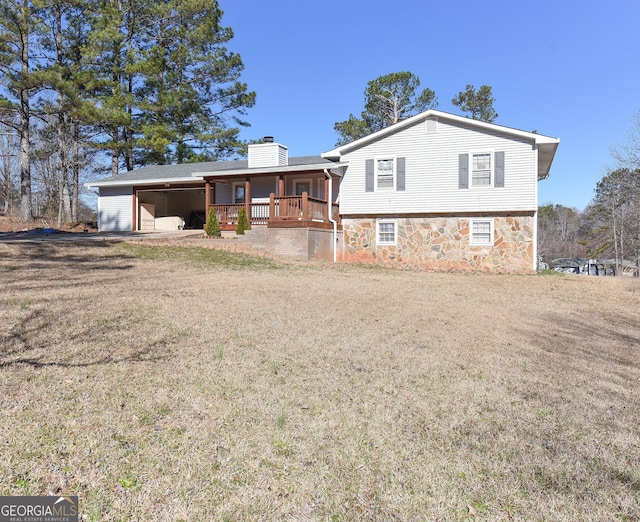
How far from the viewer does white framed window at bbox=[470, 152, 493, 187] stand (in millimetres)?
14653

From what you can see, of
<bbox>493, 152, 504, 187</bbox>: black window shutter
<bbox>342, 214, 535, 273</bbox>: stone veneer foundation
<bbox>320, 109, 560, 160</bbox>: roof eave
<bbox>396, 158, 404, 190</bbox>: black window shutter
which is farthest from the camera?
<bbox>396, 158, 404, 190</bbox>: black window shutter

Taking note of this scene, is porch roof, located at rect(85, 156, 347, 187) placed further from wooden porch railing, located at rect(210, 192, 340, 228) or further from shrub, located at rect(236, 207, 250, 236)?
shrub, located at rect(236, 207, 250, 236)

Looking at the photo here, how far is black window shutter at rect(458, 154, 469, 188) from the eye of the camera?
14.9 metres

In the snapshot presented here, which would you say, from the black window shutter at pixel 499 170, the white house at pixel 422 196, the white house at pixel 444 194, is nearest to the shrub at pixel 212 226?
the white house at pixel 422 196

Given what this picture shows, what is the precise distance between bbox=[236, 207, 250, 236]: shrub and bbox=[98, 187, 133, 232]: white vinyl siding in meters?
7.31

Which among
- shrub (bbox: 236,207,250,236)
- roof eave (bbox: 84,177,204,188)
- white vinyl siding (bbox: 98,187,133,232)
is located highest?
roof eave (bbox: 84,177,204,188)

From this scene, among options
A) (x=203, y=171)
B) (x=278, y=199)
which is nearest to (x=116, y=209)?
(x=203, y=171)

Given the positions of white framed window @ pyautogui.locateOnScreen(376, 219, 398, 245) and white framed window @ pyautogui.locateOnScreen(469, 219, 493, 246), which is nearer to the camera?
white framed window @ pyautogui.locateOnScreen(469, 219, 493, 246)

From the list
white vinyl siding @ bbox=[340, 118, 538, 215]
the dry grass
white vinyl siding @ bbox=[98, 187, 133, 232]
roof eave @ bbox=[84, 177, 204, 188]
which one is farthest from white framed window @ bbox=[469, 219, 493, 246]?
white vinyl siding @ bbox=[98, 187, 133, 232]

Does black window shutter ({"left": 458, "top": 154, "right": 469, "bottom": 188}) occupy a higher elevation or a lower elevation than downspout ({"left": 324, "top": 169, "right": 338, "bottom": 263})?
higher

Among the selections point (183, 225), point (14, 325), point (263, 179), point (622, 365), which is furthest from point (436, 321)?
point (183, 225)

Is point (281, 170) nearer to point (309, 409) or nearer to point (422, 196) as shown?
point (422, 196)

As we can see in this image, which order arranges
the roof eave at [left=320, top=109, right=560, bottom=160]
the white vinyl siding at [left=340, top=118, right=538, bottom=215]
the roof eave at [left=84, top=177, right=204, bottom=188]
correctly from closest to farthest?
the roof eave at [left=320, top=109, right=560, bottom=160] < the white vinyl siding at [left=340, top=118, right=538, bottom=215] < the roof eave at [left=84, top=177, right=204, bottom=188]

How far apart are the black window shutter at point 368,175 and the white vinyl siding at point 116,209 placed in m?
11.1
